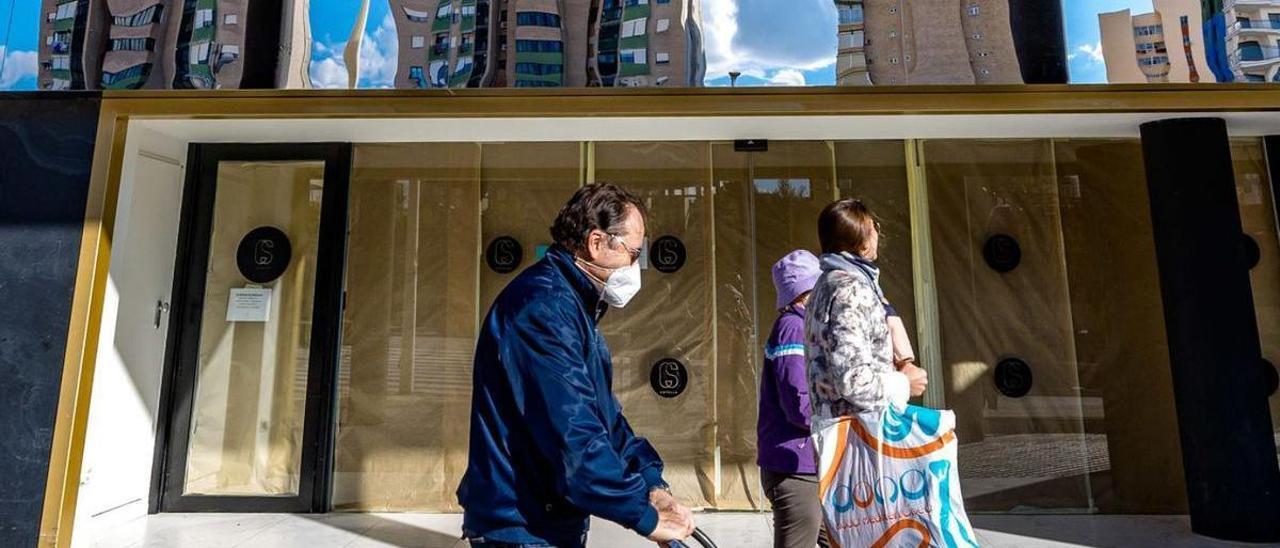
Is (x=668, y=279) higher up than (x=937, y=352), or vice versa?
(x=668, y=279)

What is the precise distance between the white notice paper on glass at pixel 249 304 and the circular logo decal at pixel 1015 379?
5154 mm

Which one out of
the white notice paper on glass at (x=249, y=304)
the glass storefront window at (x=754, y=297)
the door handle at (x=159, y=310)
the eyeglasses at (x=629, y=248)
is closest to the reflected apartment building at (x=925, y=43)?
the glass storefront window at (x=754, y=297)

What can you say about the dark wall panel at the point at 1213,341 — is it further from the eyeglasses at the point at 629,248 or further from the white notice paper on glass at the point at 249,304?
the white notice paper on glass at the point at 249,304

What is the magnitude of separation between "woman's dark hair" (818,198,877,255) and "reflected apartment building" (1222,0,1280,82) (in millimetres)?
3415

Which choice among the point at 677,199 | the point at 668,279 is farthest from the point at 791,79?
the point at 668,279

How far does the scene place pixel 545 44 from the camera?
4.34m

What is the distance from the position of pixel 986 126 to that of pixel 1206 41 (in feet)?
4.03

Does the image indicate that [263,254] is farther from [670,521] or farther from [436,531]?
[670,521]

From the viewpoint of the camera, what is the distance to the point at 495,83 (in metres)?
4.38

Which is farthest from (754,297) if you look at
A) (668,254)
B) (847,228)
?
(847,228)

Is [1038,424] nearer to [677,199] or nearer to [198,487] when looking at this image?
[677,199]

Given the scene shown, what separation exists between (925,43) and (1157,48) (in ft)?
4.36

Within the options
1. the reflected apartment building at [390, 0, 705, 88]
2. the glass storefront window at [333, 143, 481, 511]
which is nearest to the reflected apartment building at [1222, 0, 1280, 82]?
the reflected apartment building at [390, 0, 705, 88]

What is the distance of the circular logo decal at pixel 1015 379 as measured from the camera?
480cm
